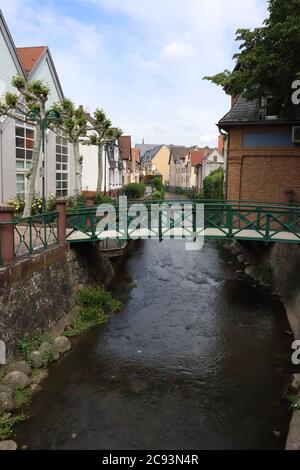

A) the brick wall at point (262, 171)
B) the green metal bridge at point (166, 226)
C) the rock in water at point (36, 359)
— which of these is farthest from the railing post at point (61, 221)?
the brick wall at point (262, 171)

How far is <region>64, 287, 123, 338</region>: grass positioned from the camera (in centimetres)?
1184

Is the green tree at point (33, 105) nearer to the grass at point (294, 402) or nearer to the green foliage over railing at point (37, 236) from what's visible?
the green foliage over railing at point (37, 236)

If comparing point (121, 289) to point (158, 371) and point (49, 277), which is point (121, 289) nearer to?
point (49, 277)

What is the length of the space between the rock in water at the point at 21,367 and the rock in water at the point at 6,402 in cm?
84

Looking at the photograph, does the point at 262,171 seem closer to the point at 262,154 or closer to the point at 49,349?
the point at 262,154

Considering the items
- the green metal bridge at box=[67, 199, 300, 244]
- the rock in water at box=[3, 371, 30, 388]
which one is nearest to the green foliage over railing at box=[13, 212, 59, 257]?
the green metal bridge at box=[67, 199, 300, 244]

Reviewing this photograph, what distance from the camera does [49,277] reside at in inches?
451

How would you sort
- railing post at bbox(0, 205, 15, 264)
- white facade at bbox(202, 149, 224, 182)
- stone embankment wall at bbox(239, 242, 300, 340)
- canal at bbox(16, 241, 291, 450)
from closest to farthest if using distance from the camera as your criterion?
canal at bbox(16, 241, 291, 450) → railing post at bbox(0, 205, 15, 264) → stone embankment wall at bbox(239, 242, 300, 340) → white facade at bbox(202, 149, 224, 182)

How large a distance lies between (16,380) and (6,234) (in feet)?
10.8

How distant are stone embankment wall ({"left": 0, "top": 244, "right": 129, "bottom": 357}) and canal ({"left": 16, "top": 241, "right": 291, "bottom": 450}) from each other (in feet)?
3.94

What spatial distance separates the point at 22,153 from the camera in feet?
65.0

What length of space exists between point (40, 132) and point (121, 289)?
6.63m

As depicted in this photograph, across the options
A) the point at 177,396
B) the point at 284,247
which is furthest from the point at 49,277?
the point at 284,247
